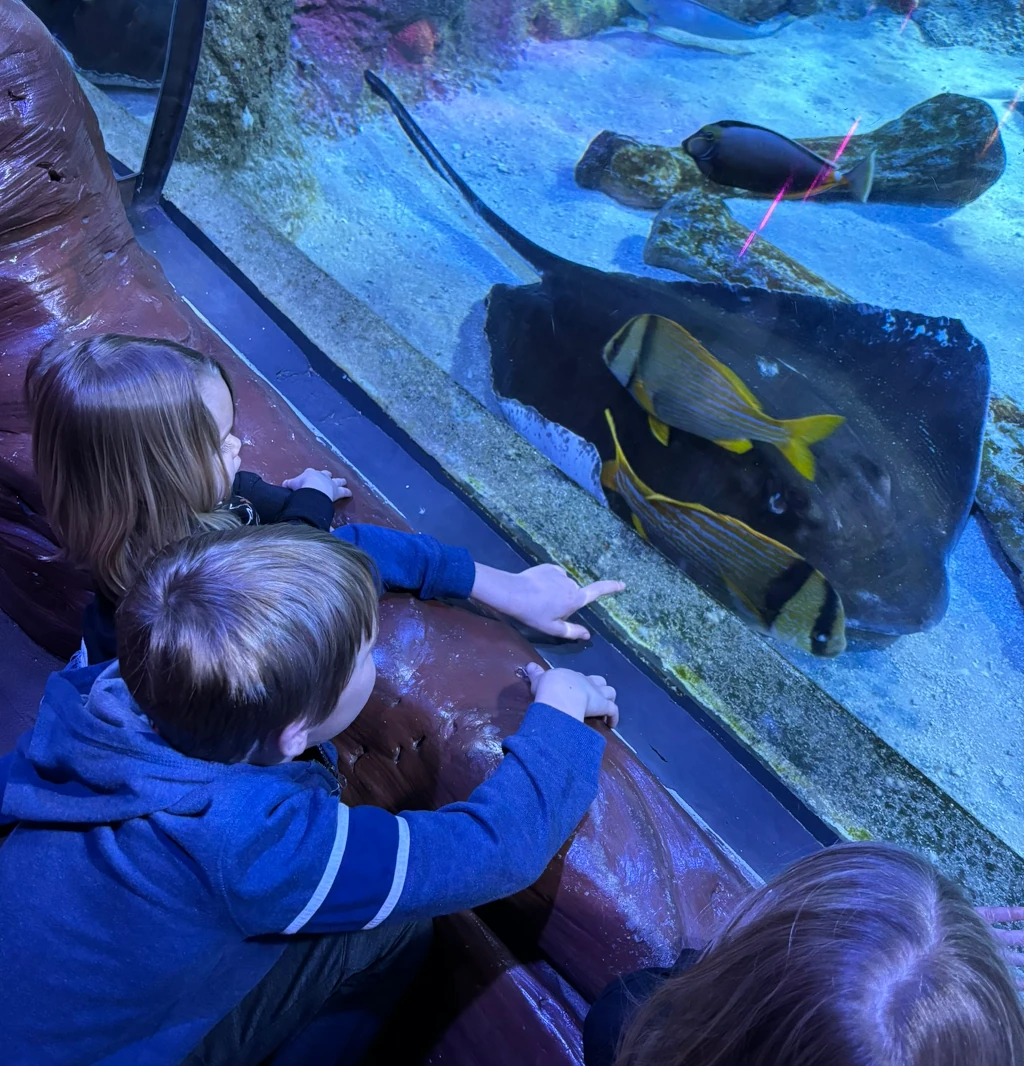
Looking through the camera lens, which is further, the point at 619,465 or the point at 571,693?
the point at 619,465

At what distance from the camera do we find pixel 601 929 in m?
1.18

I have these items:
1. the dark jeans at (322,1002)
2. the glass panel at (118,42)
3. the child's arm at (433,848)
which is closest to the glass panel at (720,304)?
the glass panel at (118,42)

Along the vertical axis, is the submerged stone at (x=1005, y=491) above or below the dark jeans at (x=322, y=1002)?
above

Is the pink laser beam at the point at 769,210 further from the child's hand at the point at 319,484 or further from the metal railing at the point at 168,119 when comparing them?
the metal railing at the point at 168,119

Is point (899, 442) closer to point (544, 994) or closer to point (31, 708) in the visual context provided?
point (544, 994)

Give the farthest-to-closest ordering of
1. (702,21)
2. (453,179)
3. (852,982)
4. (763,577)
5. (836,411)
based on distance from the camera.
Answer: (702,21)
(453,179)
(836,411)
(763,577)
(852,982)

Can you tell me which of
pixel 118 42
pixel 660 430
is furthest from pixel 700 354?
pixel 118 42

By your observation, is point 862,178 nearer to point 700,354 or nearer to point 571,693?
point 700,354

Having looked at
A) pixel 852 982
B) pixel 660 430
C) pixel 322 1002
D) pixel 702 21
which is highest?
pixel 702 21

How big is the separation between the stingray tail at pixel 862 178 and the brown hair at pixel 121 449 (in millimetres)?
2408

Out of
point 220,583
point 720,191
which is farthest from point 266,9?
point 220,583

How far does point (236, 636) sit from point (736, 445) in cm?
147

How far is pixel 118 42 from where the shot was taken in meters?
2.87

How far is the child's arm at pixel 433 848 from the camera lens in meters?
0.88
